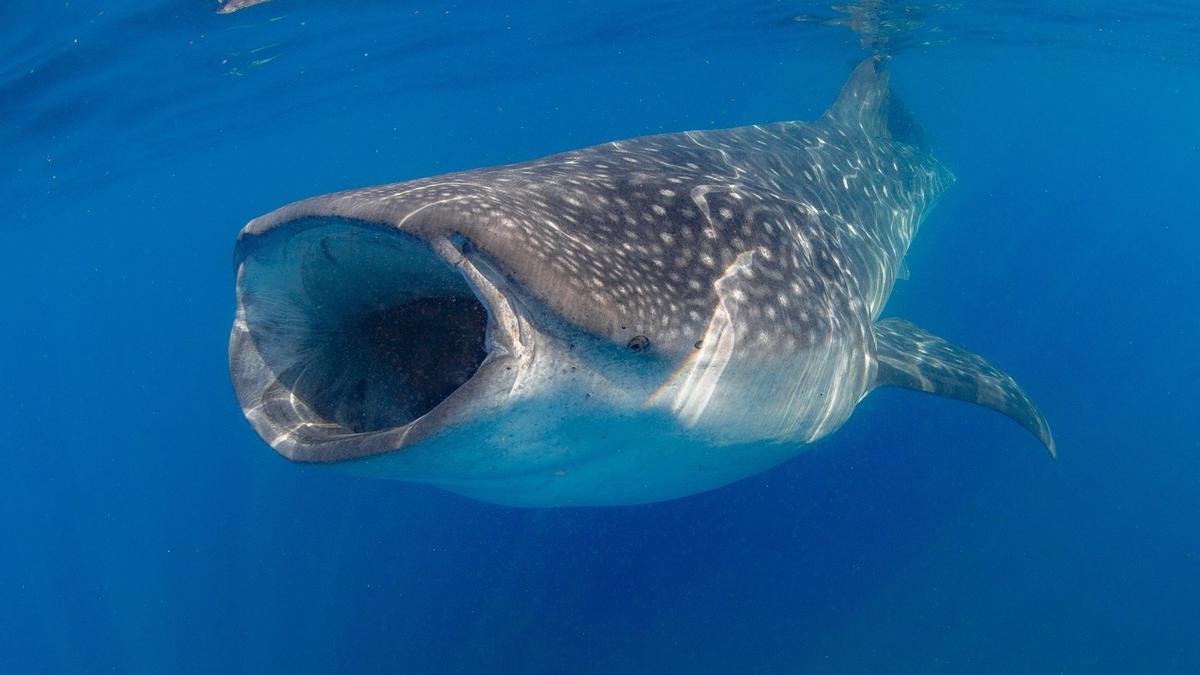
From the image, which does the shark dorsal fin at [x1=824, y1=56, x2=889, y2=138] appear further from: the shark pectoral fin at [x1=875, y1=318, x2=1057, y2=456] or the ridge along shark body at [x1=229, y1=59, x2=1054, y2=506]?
the ridge along shark body at [x1=229, y1=59, x2=1054, y2=506]

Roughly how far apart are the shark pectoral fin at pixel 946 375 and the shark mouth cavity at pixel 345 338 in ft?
9.81

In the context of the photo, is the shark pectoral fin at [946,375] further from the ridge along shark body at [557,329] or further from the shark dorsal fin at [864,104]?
the shark dorsal fin at [864,104]

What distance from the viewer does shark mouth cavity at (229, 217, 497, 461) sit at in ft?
8.45

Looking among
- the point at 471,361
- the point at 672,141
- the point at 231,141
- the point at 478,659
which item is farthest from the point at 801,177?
the point at 231,141

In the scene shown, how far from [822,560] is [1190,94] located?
139 feet

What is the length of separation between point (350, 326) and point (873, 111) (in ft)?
30.6

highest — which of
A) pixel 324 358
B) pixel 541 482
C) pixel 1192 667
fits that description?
pixel 324 358

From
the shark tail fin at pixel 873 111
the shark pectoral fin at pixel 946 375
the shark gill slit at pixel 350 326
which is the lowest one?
the shark pectoral fin at pixel 946 375

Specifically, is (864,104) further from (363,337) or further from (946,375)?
(363,337)

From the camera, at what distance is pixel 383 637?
1037cm

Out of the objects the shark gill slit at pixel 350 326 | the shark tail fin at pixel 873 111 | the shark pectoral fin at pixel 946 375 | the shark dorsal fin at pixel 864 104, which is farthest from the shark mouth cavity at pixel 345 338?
the shark dorsal fin at pixel 864 104

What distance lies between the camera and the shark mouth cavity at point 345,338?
2.58 meters

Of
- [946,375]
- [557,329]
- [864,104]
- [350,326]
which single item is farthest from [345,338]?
[864,104]

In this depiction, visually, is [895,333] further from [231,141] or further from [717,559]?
[231,141]
